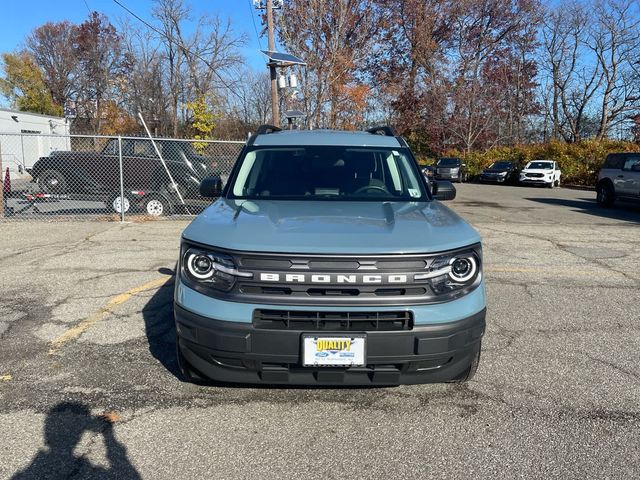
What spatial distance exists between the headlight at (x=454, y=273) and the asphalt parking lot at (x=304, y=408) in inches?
33.6

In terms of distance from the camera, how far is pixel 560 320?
4.95m

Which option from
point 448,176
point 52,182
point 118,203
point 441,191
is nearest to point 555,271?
point 441,191

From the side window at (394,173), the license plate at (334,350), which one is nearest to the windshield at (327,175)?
the side window at (394,173)

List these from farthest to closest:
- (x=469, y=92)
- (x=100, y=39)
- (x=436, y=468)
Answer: (x=100, y=39) < (x=469, y=92) < (x=436, y=468)

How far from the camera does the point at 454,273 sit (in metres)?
2.93

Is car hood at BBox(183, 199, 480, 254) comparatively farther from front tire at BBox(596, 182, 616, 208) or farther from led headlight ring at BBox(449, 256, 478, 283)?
front tire at BBox(596, 182, 616, 208)

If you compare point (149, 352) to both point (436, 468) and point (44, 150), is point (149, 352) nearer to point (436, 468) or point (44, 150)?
point (436, 468)

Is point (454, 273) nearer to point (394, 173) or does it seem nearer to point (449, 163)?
point (394, 173)

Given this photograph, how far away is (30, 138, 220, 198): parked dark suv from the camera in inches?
458

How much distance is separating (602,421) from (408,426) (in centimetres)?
122

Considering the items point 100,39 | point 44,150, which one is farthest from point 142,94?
point 44,150

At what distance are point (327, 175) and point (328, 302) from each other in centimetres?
183

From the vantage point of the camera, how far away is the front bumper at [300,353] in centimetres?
272

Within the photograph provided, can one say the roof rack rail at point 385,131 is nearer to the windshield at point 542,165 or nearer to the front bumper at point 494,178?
the windshield at point 542,165
